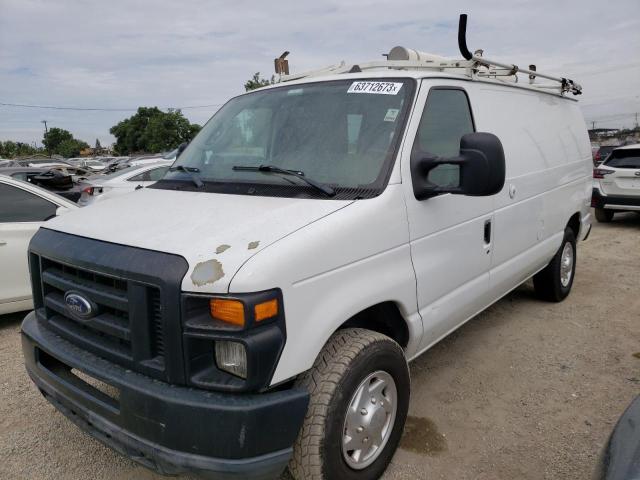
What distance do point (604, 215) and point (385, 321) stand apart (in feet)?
33.3

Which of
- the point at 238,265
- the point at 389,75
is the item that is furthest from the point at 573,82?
the point at 238,265

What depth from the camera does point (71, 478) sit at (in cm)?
282

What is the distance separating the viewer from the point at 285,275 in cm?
208

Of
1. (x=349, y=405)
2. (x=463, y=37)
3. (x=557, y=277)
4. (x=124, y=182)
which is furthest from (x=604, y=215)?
(x=349, y=405)

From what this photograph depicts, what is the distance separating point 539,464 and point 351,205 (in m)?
1.83

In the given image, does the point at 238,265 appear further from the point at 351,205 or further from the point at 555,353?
the point at 555,353

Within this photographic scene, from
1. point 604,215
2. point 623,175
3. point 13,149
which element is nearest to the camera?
point 623,175

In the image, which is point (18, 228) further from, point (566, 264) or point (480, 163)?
point (566, 264)

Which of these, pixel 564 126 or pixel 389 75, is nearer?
pixel 389 75

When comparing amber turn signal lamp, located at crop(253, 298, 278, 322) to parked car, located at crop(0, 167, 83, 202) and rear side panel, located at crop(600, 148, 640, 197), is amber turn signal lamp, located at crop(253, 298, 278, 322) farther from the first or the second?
rear side panel, located at crop(600, 148, 640, 197)

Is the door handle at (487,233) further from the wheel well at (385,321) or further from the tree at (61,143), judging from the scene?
the tree at (61,143)

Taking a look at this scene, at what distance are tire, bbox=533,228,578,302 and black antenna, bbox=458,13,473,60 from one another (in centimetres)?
258

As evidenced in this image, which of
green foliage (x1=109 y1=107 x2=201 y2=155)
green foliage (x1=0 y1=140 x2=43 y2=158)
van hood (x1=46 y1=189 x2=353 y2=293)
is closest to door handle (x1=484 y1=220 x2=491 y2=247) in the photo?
van hood (x1=46 y1=189 x2=353 y2=293)

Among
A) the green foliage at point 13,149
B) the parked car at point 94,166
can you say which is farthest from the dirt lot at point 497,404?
the green foliage at point 13,149
